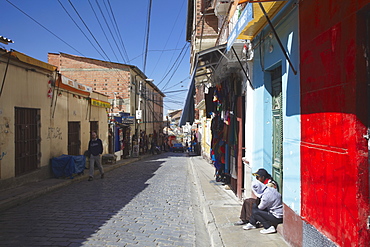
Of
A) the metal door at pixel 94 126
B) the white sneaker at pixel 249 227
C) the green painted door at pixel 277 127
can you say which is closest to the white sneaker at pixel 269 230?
the white sneaker at pixel 249 227

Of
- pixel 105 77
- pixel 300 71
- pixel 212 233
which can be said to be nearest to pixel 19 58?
pixel 212 233

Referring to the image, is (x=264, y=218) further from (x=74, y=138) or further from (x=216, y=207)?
(x=74, y=138)

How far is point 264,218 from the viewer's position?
5133 millimetres

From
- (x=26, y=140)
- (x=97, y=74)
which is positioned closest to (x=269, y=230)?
(x=26, y=140)

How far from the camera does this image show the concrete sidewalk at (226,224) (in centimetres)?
475

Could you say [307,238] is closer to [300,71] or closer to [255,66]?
[300,71]

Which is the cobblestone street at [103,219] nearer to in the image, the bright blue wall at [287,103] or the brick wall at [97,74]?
the bright blue wall at [287,103]

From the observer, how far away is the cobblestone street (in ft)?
16.1

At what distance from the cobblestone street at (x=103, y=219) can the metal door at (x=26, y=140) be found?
4.59 ft

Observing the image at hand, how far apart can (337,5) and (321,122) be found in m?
1.22

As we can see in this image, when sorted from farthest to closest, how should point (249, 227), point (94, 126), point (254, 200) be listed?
point (94, 126) < point (254, 200) < point (249, 227)

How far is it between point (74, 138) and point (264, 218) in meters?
10.8

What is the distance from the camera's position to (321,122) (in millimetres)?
3428

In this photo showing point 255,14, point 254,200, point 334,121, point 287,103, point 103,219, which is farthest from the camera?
point 103,219
